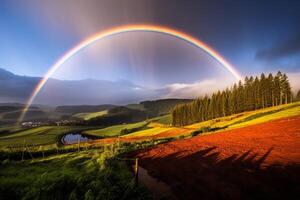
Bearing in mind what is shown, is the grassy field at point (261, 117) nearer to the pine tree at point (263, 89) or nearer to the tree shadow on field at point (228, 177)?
the pine tree at point (263, 89)

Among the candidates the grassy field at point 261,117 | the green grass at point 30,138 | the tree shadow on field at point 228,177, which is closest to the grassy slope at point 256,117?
the grassy field at point 261,117

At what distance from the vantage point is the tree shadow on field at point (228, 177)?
13.0 m

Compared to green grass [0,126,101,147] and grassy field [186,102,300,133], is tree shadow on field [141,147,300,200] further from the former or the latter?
green grass [0,126,101,147]

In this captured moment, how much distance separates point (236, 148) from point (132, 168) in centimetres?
1349

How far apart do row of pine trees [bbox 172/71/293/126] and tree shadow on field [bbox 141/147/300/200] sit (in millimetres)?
80375

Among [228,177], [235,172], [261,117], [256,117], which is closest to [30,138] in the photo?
[256,117]

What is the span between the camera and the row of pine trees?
9406 cm

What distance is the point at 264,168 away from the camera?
17.7m

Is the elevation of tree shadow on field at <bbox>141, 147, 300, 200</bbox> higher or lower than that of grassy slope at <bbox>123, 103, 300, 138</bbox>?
lower

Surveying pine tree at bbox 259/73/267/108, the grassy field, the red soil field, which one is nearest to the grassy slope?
the grassy field

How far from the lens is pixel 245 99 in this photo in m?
98.6

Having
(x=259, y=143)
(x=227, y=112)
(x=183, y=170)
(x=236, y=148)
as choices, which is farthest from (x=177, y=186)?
(x=227, y=112)

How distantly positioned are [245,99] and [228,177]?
297 feet

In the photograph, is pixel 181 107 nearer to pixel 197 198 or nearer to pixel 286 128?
pixel 286 128
